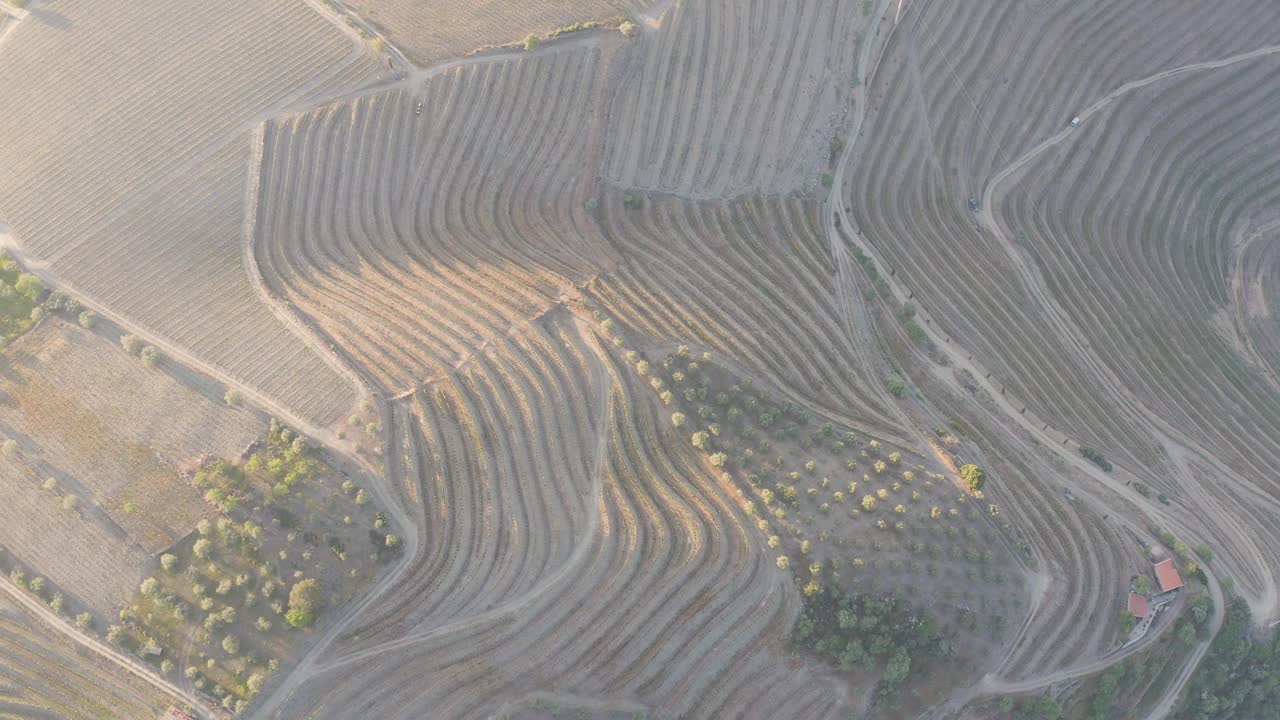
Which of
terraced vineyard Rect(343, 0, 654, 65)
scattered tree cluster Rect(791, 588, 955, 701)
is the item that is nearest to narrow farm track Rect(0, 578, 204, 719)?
scattered tree cluster Rect(791, 588, 955, 701)

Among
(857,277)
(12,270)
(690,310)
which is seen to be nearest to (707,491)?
(690,310)

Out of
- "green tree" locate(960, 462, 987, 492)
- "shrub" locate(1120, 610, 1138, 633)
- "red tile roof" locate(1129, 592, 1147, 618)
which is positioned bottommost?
"shrub" locate(1120, 610, 1138, 633)

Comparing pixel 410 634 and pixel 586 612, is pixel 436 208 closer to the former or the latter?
pixel 410 634

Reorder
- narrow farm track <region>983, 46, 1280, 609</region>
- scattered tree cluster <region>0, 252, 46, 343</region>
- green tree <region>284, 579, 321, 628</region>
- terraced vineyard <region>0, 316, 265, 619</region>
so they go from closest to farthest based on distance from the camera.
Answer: green tree <region>284, 579, 321, 628</region>
terraced vineyard <region>0, 316, 265, 619</region>
scattered tree cluster <region>0, 252, 46, 343</region>
narrow farm track <region>983, 46, 1280, 609</region>

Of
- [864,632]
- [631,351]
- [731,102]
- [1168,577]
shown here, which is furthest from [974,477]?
[731,102]

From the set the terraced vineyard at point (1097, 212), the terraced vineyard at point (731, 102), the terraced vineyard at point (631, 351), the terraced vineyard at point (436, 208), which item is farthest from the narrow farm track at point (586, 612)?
the terraced vineyard at point (1097, 212)

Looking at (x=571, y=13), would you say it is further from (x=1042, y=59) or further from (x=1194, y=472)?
(x=1194, y=472)

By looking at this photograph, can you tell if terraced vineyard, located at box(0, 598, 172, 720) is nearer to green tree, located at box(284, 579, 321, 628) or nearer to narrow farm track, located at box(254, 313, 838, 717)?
green tree, located at box(284, 579, 321, 628)
